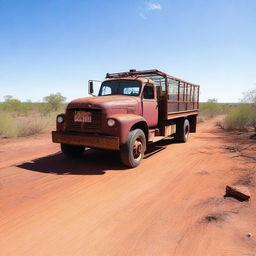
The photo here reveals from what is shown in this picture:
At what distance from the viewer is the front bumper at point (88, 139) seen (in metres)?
5.55

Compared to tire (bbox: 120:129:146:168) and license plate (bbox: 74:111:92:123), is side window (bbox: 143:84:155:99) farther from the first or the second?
license plate (bbox: 74:111:92:123)

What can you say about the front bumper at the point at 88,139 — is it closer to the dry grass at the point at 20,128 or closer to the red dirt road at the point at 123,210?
the red dirt road at the point at 123,210

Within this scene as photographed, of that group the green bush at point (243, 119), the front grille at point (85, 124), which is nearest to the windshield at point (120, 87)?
the front grille at point (85, 124)

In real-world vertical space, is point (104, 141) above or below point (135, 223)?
above

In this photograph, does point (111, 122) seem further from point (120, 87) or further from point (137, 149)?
point (120, 87)

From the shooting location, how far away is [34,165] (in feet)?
20.4

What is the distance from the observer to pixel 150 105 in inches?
295

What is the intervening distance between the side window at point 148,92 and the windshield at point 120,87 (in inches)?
12.3

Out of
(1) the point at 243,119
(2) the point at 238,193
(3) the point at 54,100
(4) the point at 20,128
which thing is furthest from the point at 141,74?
(3) the point at 54,100

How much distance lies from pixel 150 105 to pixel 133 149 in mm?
1972

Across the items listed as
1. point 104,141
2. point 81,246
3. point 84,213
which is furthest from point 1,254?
point 104,141

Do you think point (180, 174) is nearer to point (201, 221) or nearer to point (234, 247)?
point (201, 221)

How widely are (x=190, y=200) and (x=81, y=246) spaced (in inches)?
84.0

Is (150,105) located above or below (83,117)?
above
